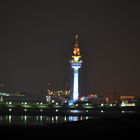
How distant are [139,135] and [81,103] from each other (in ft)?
431

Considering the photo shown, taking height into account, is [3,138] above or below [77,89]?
below

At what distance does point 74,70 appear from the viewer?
170 m

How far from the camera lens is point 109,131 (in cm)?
4275

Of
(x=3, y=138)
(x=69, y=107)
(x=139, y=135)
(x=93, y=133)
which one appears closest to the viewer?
(x=3, y=138)

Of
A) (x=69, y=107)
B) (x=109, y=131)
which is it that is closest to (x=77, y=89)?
(x=69, y=107)

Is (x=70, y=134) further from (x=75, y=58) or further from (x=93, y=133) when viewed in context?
(x=75, y=58)

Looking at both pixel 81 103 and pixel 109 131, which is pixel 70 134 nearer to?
pixel 109 131

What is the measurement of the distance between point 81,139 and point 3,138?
16.0 ft

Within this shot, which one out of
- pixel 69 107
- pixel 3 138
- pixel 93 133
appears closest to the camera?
pixel 3 138

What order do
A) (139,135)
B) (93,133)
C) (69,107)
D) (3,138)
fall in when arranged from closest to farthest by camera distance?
(3,138) → (139,135) → (93,133) → (69,107)

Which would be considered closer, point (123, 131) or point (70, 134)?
point (70, 134)

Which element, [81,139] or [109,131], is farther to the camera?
[109,131]

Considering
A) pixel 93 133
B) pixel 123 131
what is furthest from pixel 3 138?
pixel 123 131

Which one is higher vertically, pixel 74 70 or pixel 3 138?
pixel 74 70
